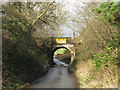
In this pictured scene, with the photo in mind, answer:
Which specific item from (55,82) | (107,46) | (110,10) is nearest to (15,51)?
(55,82)

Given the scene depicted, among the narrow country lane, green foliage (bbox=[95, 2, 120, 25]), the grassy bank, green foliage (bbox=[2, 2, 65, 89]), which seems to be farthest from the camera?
the narrow country lane

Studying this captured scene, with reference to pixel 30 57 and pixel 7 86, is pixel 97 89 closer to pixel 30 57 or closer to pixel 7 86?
pixel 7 86

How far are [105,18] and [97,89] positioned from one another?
3580mm

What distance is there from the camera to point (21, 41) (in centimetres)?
942

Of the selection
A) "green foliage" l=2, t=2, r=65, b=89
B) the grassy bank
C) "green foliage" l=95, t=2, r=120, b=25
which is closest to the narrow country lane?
"green foliage" l=2, t=2, r=65, b=89

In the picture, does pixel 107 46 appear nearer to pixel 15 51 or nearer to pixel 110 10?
pixel 110 10

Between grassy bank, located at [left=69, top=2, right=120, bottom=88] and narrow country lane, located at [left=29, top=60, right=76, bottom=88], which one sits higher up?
grassy bank, located at [left=69, top=2, right=120, bottom=88]

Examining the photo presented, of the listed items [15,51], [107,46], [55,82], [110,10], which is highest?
[110,10]

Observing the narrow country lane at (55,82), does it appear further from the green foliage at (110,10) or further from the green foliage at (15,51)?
the green foliage at (110,10)

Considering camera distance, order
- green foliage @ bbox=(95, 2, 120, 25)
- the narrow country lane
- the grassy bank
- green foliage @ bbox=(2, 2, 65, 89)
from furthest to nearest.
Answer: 1. the narrow country lane
2. green foliage @ bbox=(2, 2, 65, 89)
3. the grassy bank
4. green foliage @ bbox=(95, 2, 120, 25)

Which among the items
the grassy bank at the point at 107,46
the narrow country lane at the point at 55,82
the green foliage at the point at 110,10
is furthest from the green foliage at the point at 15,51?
the green foliage at the point at 110,10

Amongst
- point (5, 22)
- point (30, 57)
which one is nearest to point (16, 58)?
point (30, 57)

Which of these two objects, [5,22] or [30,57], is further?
[30,57]

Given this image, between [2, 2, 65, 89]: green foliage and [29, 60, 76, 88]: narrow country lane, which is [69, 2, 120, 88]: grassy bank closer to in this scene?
[29, 60, 76, 88]: narrow country lane
